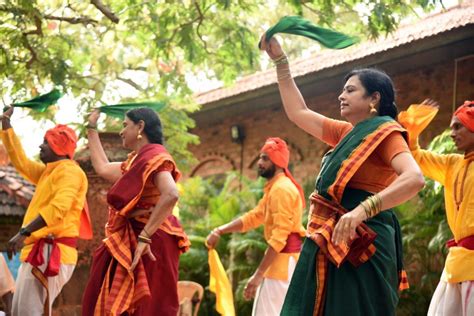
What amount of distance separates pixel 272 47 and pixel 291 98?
13.0 inches

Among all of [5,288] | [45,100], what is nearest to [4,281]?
[5,288]

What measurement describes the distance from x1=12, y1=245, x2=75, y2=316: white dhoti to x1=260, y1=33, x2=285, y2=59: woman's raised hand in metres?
3.38

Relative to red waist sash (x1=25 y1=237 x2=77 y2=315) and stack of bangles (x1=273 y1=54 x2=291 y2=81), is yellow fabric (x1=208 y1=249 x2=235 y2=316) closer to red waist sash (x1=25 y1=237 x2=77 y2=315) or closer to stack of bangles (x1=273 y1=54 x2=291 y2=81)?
red waist sash (x1=25 y1=237 x2=77 y2=315)

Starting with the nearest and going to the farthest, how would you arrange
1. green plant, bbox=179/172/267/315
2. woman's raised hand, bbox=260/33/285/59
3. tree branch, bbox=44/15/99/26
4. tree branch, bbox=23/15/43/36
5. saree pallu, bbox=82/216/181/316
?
woman's raised hand, bbox=260/33/285/59, saree pallu, bbox=82/216/181/316, tree branch, bbox=23/15/43/36, tree branch, bbox=44/15/99/26, green plant, bbox=179/172/267/315

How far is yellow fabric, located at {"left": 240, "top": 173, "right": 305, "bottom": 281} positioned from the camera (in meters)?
8.41

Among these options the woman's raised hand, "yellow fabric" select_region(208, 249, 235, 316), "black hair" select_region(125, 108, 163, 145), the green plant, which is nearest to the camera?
the woman's raised hand

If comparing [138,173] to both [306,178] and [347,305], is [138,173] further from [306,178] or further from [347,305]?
[306,178]

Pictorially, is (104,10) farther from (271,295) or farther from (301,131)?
(301,131)

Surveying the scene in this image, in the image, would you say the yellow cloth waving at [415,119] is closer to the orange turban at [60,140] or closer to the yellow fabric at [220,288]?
the yellow fabric at [220,288]

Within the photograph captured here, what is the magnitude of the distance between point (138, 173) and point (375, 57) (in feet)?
28.3

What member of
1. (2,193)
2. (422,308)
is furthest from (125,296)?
(2,193)

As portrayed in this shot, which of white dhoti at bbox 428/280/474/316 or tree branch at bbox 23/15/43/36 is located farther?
tree branch at bbox 23/15/43/36

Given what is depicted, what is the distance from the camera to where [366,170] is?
488cm

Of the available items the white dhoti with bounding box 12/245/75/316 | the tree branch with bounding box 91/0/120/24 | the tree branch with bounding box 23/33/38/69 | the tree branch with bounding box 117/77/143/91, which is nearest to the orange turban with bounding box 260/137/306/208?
the white dhoti with bounding box 12/245/75/316
